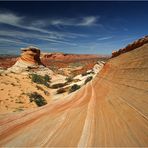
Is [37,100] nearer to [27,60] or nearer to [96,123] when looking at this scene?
[96,123]

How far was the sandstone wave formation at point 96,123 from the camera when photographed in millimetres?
1847

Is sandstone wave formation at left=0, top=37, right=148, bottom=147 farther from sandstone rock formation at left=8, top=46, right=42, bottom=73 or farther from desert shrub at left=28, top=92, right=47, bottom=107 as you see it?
sandstone rock formation at left=8, top=46, right=42, bottom=73

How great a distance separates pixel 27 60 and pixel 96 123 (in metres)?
32.7

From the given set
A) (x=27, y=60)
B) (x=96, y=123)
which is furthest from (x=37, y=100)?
(x=27, y=60)

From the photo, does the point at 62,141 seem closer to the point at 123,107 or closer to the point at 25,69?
the point at 123,107

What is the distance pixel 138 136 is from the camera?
173 centimetres

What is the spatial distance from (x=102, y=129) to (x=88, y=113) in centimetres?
60

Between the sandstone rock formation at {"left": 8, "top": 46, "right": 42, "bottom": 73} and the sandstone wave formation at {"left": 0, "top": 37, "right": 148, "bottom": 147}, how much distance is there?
29.1 meters

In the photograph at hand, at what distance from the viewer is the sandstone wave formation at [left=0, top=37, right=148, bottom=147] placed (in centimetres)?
185

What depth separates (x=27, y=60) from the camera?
33.5 meters

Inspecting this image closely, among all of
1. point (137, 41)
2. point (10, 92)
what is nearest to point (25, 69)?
point (10, 92)

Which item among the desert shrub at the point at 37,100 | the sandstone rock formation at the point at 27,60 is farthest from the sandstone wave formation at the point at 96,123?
the sandstone rock formation at the point at 27,60

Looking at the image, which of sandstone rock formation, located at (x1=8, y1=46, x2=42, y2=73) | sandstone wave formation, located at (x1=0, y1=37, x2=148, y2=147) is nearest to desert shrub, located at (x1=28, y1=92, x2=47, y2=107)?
sandstone wave formation, located at (x1=0, y1=37, x2=148, y2=147)

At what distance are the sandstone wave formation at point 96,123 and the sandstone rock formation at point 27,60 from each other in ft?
95.3
